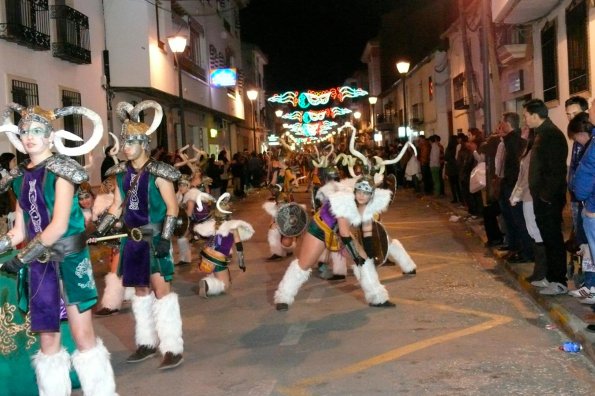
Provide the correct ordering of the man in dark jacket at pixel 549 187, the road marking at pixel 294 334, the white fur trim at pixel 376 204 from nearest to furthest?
the road marking at pixel 294 334 → the man in dark jacket at pixel 549 187 → the white fur trim at pixel 376 204

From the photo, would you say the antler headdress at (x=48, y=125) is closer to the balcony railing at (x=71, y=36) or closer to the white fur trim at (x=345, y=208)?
the white fur trim at (x=345, y=208)

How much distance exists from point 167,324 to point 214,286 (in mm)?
2942

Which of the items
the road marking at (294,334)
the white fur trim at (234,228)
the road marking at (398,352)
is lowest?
the road marking at (398,352)

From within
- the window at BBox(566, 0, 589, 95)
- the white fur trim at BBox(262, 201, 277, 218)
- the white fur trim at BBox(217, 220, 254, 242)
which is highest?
the window at BBox(566, 0, 589, 95)

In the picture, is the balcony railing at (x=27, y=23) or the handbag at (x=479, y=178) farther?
the balcony railing at (x=27, y=23)

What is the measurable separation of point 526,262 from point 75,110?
6.71m

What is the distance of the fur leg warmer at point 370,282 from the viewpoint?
25.0ft

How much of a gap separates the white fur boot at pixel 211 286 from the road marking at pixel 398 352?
106 inches

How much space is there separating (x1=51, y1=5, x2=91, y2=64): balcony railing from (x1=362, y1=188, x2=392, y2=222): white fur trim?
12.3 meters

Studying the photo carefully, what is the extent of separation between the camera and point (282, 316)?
767 centimetres

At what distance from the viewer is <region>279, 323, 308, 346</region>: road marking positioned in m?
6.59

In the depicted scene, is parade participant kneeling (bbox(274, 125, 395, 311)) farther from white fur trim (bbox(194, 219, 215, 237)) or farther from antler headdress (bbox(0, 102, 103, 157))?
antler headdress (bbox(0, 102, 103, 157))

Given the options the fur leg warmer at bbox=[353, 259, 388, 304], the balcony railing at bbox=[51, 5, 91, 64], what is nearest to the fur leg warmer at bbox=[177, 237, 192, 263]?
the fur leg warmer at bbox=[353, 259, 388, 304]

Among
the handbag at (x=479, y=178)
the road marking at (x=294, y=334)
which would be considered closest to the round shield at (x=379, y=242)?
the road marking at (x=294, y=334)
